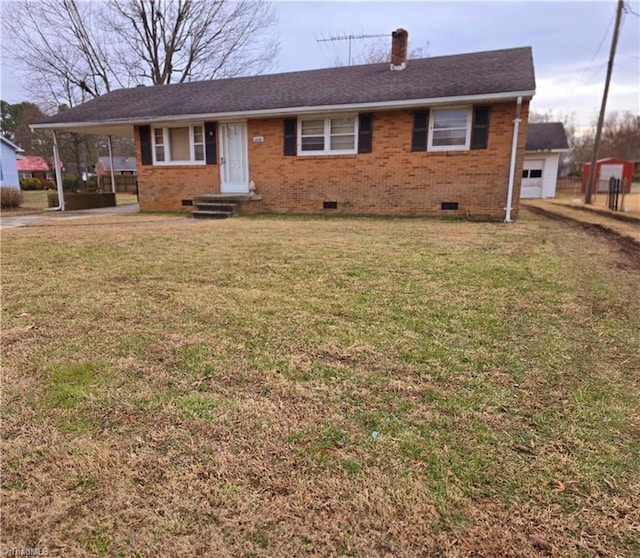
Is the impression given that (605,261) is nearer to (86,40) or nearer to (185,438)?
→ (185,438)

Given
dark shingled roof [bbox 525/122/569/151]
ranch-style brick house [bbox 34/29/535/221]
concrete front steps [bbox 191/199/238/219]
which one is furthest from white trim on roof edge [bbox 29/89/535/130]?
dark shingled roof [bbox 525/122/569/151]

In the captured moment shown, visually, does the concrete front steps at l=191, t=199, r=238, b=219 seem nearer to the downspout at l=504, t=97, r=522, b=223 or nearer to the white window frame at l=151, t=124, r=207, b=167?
the white window frame at l=151, t=124, r=207, b=167

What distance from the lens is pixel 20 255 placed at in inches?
249

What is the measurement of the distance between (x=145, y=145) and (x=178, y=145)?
3.80 feet

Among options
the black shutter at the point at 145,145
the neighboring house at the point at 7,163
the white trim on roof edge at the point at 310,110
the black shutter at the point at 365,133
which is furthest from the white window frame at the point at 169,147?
the neighboring house at the point at 7,163

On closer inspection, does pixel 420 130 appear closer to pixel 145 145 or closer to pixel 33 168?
pixel 145 145

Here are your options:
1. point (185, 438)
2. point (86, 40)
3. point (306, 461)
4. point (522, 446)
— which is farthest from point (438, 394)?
point (86, 40)

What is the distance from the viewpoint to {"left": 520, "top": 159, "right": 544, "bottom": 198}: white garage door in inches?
963

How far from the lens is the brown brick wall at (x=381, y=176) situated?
11406mm

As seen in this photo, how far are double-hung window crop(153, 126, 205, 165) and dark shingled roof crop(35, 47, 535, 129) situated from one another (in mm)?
700

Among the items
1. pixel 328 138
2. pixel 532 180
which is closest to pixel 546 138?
pixel 532 180

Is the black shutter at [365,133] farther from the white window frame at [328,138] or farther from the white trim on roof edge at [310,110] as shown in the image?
the white trim on roof edge at [310,110]

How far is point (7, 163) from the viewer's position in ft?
89.6

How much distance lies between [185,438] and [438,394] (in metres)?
1.41
